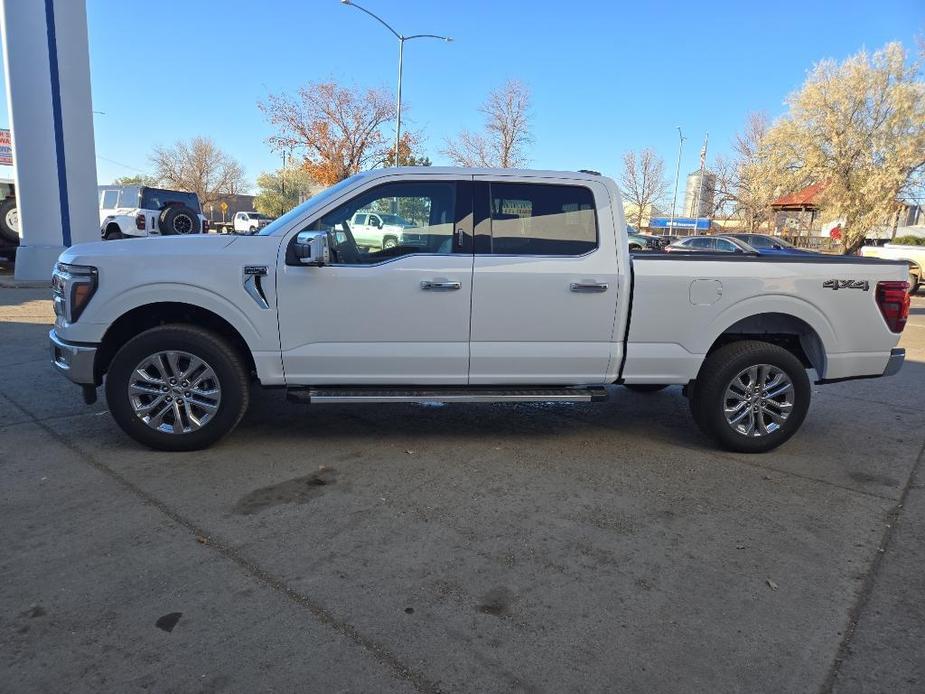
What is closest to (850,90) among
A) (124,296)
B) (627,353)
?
(627,353)

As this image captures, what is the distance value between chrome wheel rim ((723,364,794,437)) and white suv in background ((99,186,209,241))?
17.6 metres

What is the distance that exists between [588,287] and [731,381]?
4.24 ft

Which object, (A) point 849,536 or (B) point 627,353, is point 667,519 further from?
(B) point 627,353

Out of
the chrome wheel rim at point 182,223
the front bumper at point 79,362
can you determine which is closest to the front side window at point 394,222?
the front bumper at point 79,362

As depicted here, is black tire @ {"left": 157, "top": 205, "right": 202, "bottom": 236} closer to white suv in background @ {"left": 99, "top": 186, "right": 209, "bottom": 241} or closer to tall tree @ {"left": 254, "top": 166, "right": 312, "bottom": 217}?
white suv in background @ {"left": 99, "top": 186, "right": 209, "bottom": 241}

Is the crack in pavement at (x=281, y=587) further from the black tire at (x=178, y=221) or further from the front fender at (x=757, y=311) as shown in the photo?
the black tire at (x=178, y=221)

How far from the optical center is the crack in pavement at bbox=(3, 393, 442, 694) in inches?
93.8

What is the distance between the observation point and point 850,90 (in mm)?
27094

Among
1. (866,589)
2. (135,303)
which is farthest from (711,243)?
(135,303)

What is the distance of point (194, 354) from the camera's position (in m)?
4.30

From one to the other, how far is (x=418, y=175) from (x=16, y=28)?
1115 cm

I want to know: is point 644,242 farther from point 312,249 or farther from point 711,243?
point 312,249

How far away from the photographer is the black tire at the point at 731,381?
4.70m

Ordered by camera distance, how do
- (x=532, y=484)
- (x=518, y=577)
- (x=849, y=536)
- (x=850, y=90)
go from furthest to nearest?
(x=850, y=90) < (x=532, y=484) < (x=849, y=536) < (x=518, y=577)
